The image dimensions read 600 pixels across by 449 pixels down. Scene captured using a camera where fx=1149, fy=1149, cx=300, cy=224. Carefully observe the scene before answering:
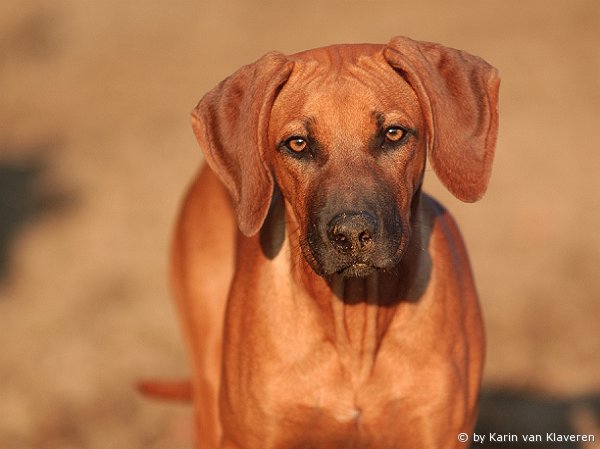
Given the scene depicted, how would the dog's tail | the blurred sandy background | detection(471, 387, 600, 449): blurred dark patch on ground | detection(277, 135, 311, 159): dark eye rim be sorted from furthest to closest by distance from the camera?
1. the blurred sandy background
2. detection(471, 387, 600, 449): blurred dark patch on ground
3. the dog's tail
4. detection(277, 135, 311, 159): dark eye rim

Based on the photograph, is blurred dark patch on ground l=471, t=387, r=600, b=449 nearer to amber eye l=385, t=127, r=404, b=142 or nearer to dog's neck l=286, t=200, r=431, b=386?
dog's neck l=286, t=200, r=431, b=386

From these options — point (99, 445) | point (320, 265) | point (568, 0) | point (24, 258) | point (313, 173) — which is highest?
point (568, 0)

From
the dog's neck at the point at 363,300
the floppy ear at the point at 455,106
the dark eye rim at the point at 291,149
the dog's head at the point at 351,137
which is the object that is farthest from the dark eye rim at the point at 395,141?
the dog's neck at the point at 363,300

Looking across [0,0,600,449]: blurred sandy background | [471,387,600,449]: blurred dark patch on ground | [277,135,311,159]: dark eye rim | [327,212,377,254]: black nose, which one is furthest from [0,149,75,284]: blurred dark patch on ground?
[327,212,377,254]: black nose

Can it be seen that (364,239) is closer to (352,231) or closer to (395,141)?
(352,231)

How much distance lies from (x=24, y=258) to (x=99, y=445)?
267 cm

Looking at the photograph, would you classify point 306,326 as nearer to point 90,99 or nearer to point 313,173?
point 313,173

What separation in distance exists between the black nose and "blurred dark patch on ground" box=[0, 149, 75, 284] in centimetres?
564

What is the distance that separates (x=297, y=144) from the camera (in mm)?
3926

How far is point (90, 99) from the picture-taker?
1155 cm

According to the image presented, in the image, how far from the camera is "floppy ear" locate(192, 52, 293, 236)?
4.02 meters

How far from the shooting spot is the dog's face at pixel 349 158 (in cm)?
371

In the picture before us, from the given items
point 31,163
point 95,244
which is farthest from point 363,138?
point 31,163

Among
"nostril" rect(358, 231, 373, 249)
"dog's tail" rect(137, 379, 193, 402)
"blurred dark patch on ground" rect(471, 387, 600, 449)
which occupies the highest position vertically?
"nostril" rect(358, 231, 373, 249)
